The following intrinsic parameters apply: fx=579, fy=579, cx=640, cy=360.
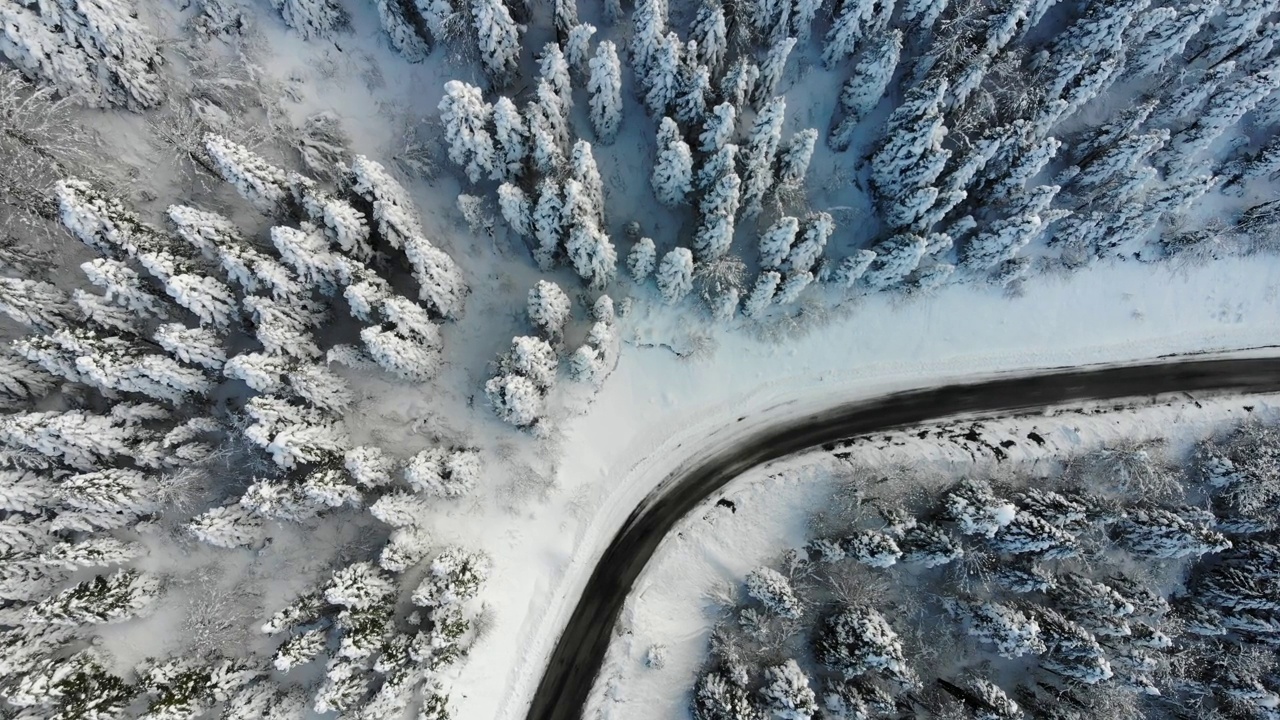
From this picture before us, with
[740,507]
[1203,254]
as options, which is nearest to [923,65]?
[1203,254]

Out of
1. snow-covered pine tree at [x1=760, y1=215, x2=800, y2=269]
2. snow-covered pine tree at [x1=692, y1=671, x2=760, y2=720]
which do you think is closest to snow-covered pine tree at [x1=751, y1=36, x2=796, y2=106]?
snow-covered pine tree at [x1=760, y1=215, x2=800, y2=269]

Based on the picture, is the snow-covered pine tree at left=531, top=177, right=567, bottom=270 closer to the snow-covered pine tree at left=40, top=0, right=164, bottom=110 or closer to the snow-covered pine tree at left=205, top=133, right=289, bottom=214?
the snow-covered pine tree at left=205, top=133, right=289, bottom=214

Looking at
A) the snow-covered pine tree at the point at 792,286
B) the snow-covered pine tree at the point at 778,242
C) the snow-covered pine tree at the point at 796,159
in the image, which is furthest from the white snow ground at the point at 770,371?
the snow-covered pine tree at the point at 796,159

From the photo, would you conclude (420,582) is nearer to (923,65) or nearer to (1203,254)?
(923,65)

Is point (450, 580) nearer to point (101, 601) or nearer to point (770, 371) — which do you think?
point (101, 601)

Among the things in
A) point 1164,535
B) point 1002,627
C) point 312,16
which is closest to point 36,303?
point 312,16
